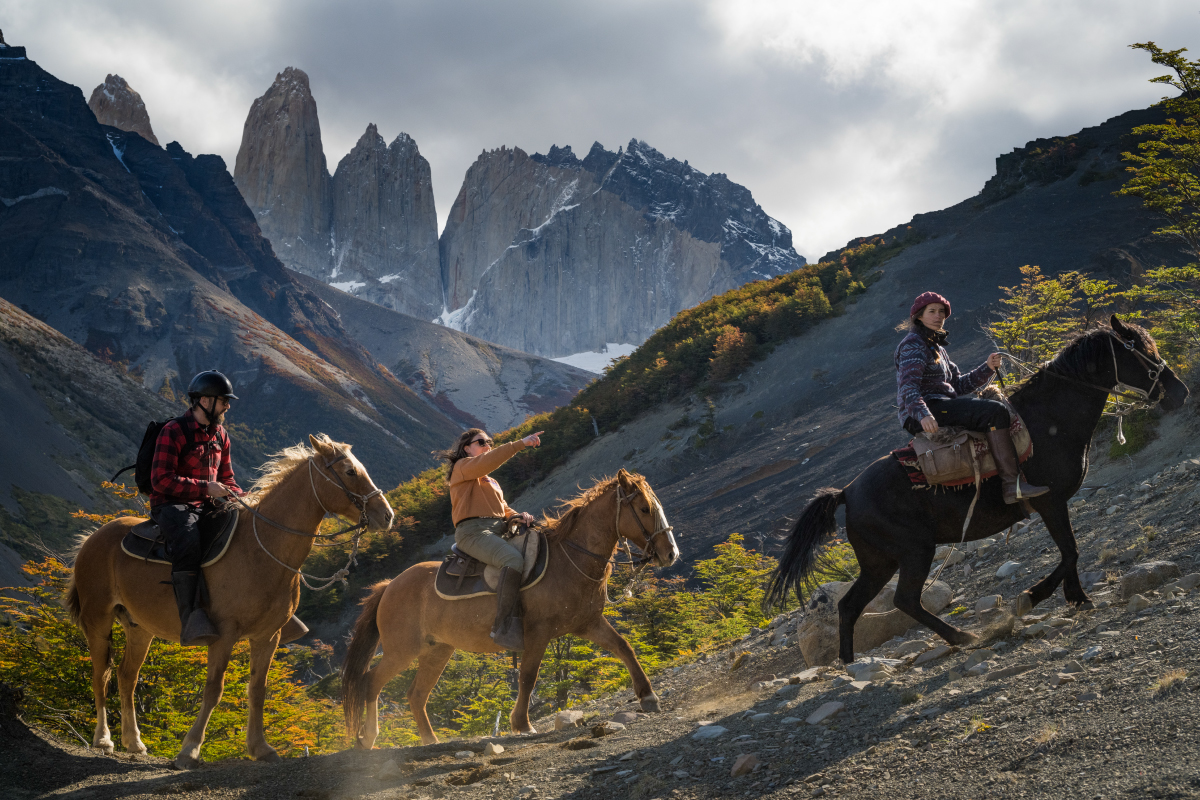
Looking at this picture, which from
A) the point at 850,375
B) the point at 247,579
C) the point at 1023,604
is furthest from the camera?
the point at 850,375

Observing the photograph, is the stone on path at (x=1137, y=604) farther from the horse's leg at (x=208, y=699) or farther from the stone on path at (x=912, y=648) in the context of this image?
the horse's leg at (x=208, y=699)

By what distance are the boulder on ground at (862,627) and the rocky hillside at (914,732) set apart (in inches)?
8.1

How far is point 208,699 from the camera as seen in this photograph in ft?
22.6

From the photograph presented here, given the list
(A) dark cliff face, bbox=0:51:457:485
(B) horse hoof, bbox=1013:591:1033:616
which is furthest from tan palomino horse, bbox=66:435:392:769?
(A) dark cliff face, bbox=0:51:457:485

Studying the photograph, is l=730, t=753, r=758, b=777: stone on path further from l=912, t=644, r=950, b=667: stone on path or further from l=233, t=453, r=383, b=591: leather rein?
l=233, t=453, r=383, b=591: leather rein

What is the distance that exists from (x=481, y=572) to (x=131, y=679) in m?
3.93

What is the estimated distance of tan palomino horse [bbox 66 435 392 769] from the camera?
6.97 metres

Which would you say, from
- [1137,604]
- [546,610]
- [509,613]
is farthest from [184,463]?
[1137,604]

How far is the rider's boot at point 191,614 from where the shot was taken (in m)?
6.66

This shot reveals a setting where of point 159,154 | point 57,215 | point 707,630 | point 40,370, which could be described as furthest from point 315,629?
point 159,154

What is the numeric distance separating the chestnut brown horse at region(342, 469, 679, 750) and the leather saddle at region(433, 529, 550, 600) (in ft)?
0.26

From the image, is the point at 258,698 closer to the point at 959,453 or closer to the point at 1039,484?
the point at 959,453

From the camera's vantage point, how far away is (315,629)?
3173 cm

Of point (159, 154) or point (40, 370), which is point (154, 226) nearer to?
point (159, 154)
